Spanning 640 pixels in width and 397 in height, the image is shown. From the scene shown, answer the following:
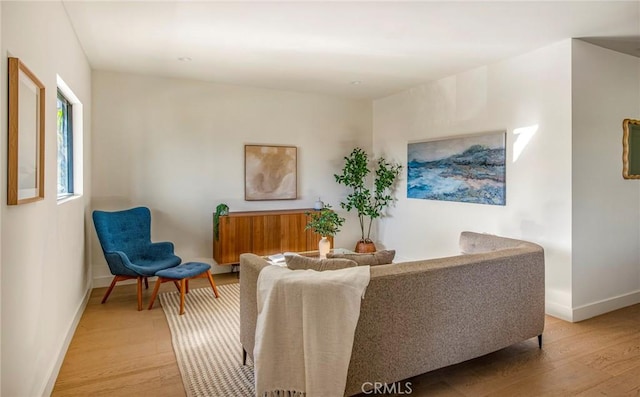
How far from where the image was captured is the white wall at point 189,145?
14.5 feet

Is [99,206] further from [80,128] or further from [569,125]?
[569,125]

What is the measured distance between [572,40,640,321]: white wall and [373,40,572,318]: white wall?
0.11m

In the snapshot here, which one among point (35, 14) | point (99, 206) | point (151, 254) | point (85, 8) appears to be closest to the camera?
point (35, 14)

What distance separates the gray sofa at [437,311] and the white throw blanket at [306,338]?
0.39ft

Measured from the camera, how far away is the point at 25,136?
1.79m

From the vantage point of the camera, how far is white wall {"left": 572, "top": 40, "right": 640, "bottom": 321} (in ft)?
11.0

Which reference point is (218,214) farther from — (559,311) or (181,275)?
(559,311)

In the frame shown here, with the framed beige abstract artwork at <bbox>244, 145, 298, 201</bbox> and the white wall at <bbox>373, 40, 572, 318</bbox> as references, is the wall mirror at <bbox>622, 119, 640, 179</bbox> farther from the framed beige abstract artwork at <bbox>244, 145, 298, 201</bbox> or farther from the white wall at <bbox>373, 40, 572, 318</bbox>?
the framed beige abstract artwork at <bbox>244, 145, 298, 201</bbox>

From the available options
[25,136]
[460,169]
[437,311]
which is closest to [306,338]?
[437,311]

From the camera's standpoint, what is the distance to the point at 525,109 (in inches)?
145

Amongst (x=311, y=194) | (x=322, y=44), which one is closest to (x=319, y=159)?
(x=311, y=194)

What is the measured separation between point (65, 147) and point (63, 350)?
5.98ft

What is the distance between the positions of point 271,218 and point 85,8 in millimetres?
2866

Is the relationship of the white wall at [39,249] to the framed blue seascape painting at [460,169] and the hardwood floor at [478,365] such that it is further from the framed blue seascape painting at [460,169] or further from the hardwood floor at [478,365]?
the framed blue seascape painting at [460,169]
